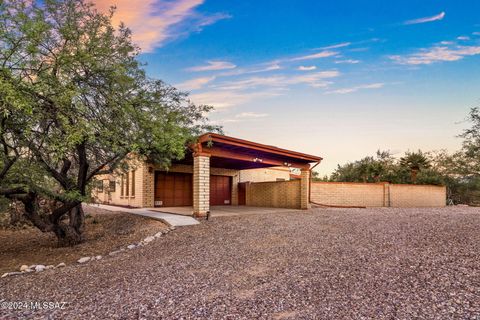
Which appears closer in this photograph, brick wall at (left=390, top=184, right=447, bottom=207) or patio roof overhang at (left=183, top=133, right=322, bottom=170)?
patio roof overhang at (left=183, top=133, right=322, bottom=170)

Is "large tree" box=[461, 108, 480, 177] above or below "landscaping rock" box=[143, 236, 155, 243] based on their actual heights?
above

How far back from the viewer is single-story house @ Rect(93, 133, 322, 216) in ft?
38.5

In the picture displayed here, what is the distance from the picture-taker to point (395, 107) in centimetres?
1483

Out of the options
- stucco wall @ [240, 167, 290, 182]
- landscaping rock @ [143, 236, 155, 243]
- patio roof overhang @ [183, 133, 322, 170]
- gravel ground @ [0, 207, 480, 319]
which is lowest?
landscaping rock @ [143, 236, 155, 243]

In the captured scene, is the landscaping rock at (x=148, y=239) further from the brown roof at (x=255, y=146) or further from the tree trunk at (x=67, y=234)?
the brown roof at (x=255, y=146)

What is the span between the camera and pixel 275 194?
18.5 m

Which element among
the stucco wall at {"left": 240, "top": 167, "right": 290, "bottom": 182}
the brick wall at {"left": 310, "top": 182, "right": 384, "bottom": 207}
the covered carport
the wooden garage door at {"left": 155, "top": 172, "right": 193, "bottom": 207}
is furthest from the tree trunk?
the brick wall at {"left": 310, "top": 182, "right": 384, "bottom": 207}

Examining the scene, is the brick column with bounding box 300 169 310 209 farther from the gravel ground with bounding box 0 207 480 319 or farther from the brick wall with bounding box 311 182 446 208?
the gravel ground with bounding box 0 207 480 319

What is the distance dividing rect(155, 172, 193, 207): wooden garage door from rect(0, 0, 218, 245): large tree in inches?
273

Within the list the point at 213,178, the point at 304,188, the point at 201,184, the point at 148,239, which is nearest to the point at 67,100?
the point at 148,239

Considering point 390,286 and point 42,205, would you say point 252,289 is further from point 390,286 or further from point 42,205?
point 42,205

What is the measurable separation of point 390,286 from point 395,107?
12960 millimetres

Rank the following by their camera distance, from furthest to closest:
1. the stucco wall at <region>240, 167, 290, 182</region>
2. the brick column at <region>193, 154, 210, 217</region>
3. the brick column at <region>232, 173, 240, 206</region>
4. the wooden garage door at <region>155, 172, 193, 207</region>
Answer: the stucco wall at <region>240, 167, 290, 182</region> → the brick column at <region>232, 173, 240, 206</region> → the wooden garage door at <region>155, 172, 193, 207</region> → the brick column at <region>193, 154, 210, 217</region>

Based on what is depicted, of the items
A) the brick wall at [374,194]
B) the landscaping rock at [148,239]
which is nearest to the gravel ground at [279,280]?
the landscaping rock at [148,239]
